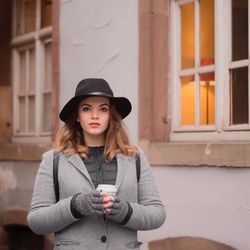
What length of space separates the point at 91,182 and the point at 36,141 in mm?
4522

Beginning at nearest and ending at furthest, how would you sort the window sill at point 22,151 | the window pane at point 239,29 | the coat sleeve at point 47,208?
the coat sleeve at point 47,208 < the window pane at point 239,29 < the window sill at point 22,151

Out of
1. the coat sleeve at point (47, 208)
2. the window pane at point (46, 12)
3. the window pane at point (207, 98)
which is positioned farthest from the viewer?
the window pane at point (46, 12)

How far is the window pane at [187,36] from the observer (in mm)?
5070

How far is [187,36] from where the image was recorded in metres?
5.11

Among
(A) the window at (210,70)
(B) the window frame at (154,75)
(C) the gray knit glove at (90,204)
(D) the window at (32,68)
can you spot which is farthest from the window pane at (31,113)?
(C) the gray knit glove at (90,204)

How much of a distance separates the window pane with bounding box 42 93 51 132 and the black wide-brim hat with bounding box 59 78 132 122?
4.18m

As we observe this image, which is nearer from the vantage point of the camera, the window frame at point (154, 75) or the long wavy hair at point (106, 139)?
the long wavy hair at point (106, 139)

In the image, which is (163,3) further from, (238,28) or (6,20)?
(6,20)

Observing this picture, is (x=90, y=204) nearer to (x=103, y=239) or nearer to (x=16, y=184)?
(x=103, y=239)

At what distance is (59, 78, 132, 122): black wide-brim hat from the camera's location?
2938mm

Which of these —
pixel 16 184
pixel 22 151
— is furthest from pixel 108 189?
pixel 16 184

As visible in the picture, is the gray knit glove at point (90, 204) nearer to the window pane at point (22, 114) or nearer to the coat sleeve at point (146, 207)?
the coat sleeve at point (146, 207)

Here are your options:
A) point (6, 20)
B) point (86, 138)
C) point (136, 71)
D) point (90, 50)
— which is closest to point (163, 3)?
point (136, 71)

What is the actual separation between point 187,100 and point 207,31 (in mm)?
564
